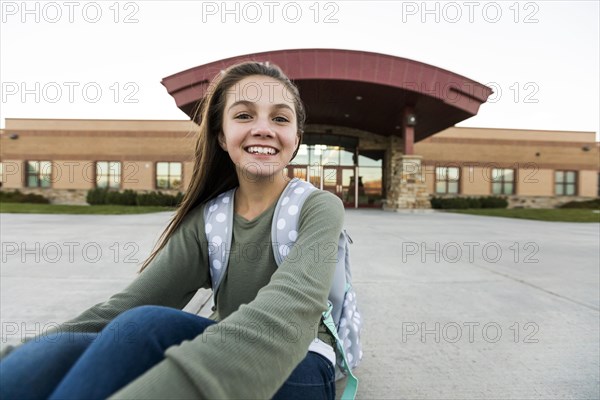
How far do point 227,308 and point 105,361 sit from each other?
22.6 inches

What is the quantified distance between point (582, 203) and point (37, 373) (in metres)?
30.0

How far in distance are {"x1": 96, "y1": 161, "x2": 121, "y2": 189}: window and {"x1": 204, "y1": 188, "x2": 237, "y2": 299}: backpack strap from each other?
25684 millimetres

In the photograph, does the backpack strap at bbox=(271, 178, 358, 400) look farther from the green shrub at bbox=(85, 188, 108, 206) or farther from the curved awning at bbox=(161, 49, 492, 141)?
the green shrub at bbox=(85, 188, 108, 206)

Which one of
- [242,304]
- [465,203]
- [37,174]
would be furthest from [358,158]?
[37,174]

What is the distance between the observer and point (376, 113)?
53.9 feet

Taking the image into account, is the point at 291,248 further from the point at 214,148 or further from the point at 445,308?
the point at 445,308

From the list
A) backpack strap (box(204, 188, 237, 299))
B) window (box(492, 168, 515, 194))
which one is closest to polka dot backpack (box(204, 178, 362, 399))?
backpack strap (box(204, 188, 237, 299))

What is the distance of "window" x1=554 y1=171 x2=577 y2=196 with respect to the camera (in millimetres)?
25266

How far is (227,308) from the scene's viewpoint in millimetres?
1240

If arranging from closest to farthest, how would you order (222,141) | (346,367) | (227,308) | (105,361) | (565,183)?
1. (105,361)
2. (346,367)
3. (227,308)
4. (222,141)
5. (565,183)

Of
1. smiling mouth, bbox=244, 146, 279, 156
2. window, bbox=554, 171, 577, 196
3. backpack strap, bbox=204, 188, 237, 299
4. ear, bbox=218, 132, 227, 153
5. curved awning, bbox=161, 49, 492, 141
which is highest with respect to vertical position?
curved awning, bbox=161, 49, 492, 141

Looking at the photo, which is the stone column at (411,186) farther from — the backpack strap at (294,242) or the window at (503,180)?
the backpack strap at (294,242)

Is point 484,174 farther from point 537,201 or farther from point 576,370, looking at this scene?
point 576,370

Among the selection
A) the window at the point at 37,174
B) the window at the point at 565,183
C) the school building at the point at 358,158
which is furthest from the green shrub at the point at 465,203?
the window at the point at 37,174
